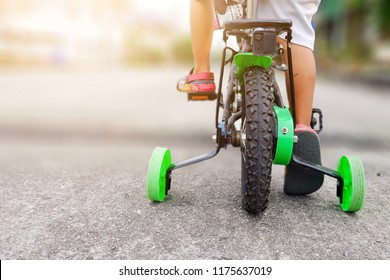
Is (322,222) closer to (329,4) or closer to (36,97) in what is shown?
(36,97)

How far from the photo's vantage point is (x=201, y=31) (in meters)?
1.99

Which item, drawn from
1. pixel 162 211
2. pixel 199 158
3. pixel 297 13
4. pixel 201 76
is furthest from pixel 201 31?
pixel 162 211

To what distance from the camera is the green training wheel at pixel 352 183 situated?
1.71 m

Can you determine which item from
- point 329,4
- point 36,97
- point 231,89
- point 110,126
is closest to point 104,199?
point 231,89

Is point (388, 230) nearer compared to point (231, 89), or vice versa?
point (388, 230)

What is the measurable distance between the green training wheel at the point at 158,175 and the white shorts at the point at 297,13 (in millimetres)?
687

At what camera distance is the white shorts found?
1.83m

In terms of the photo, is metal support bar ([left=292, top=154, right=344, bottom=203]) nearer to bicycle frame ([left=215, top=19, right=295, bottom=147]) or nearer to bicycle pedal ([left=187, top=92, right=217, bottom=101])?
bicycle frame ([left=215, top=19, right=295, bottom=147])

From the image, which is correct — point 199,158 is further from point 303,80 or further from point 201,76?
point 303,80

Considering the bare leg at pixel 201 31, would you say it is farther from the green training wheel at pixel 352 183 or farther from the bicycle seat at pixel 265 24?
the green training wheel at pixel 352 183

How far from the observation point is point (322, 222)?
172 centimetres

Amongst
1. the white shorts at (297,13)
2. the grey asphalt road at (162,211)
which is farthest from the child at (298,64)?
the grey asphalt road at (162,211)

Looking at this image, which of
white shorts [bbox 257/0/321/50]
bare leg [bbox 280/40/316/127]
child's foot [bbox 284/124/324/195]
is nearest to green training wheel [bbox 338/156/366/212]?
child's foot [bbox 284/124/324/195]
